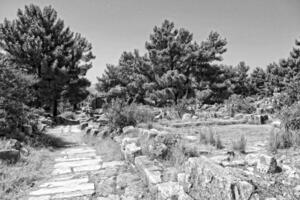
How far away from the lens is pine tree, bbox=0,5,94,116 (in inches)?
444

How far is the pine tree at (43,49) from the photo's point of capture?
1129cm

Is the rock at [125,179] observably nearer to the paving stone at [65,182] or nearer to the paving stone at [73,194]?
the paving stone at [73,194]

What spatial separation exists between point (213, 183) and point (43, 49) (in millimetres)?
12890

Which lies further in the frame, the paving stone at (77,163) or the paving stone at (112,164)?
the paving stone at (77,163)

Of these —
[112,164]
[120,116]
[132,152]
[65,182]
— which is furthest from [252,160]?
[120,116]

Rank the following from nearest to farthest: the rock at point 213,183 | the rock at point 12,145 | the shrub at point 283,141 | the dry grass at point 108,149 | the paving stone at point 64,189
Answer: the rock at point 213,183
the paving stone at point 64,189
the shrub at point 283,141
the rock at point 12,145
the dry grass at point 108,149

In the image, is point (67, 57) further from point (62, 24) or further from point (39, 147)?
point (39, 147)

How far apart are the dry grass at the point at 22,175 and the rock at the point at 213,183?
6.58ft

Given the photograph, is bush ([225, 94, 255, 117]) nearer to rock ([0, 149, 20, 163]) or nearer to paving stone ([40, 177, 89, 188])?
paving stone ([40, 177, 89, 188])

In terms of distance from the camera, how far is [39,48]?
11.2 m

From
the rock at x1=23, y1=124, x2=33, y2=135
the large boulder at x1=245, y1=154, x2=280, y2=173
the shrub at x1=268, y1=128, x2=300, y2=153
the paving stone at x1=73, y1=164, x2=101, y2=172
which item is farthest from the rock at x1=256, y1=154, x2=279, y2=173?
the rock at x1=23, y1=124, x2=33, y2=135

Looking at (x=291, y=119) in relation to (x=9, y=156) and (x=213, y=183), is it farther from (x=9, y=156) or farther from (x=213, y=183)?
(x=9, y=156)

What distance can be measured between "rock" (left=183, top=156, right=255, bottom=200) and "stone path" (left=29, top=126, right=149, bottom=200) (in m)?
0.65

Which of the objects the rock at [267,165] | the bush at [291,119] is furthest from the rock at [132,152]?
the bush at [291,119]
